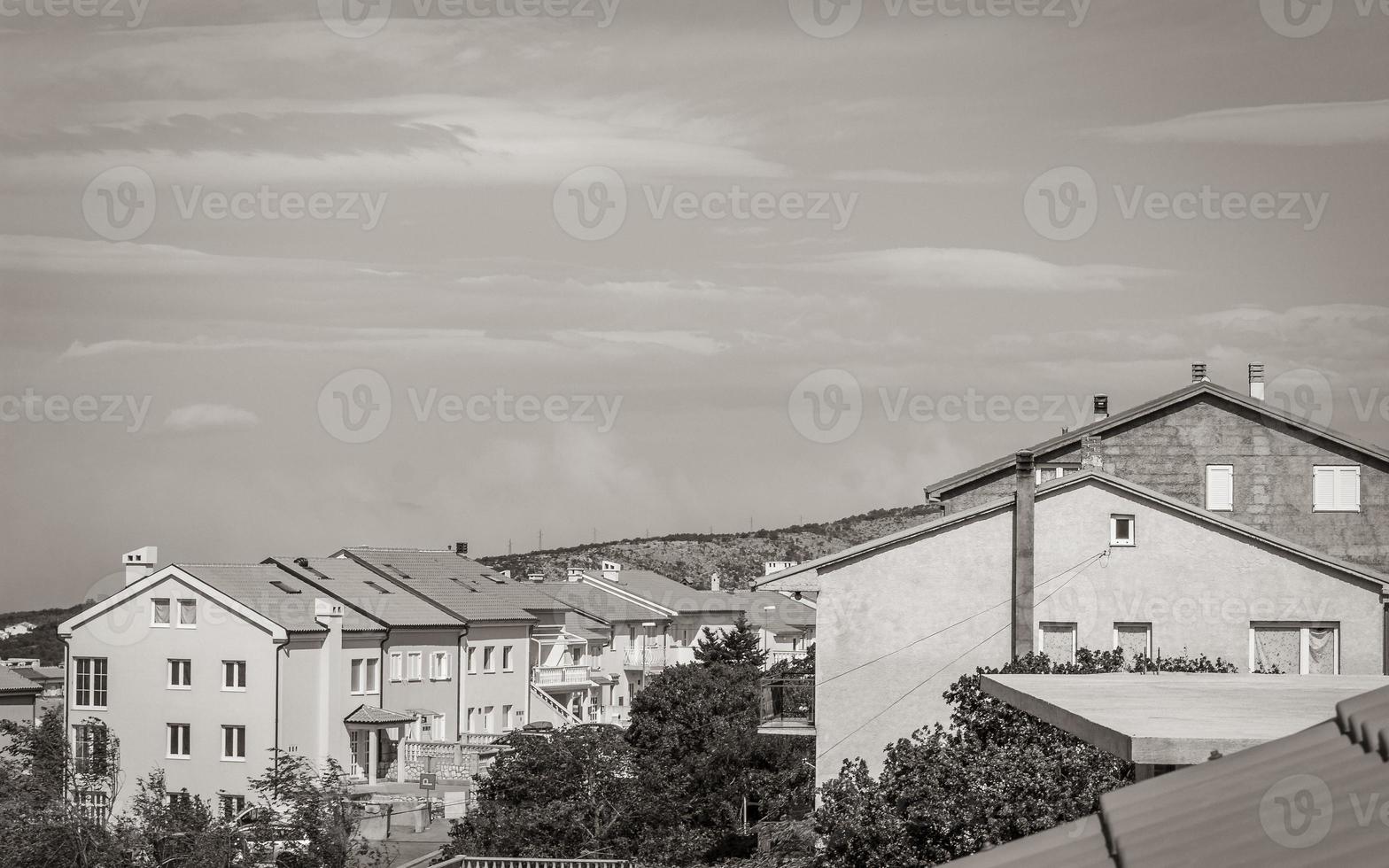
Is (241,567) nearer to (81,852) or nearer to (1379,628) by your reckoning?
(81,852)

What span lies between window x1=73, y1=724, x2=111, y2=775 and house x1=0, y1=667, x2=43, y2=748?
7.32ft

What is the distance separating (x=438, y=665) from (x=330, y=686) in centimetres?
886

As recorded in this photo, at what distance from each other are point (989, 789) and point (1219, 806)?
1306 centimetres

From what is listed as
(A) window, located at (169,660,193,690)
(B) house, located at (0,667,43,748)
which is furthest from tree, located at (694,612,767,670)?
(B) house, located at (0,667,43,748)

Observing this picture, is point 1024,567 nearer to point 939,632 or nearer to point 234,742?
point 939,632

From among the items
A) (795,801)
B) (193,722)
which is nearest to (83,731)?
(193,722)

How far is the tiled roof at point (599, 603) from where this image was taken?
279ft

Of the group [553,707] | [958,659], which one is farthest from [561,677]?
[958,659]

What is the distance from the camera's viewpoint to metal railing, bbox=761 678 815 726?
2895 centimetres

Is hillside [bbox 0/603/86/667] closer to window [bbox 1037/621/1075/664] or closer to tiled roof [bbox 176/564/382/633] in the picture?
tiled roof [bbox 176/564/382/633]

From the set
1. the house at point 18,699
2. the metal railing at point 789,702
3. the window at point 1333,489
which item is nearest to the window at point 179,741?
the house at point 18,699

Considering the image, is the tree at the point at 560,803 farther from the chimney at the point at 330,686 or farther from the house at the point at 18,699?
the house at the point at 18,699

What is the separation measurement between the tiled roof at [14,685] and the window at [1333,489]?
41.4m

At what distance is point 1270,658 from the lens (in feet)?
88.3
